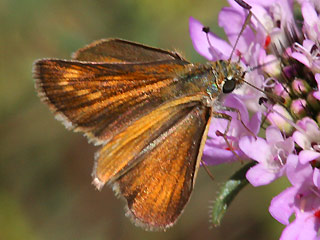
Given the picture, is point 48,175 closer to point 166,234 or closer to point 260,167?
point 166,234

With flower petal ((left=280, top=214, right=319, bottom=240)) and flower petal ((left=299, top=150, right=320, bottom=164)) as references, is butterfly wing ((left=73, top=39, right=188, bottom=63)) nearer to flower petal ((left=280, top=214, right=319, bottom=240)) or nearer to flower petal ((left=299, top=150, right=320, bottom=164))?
flower petal ((left=299, top=150, right=320, bottom=164))

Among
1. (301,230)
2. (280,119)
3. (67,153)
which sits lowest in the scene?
(67,153)

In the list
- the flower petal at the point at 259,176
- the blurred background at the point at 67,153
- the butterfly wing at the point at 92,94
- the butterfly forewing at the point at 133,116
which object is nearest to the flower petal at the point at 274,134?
the flower petal at the point at 259,176

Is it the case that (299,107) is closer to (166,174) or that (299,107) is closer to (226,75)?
(226,75)

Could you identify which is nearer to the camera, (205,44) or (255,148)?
(255,148)

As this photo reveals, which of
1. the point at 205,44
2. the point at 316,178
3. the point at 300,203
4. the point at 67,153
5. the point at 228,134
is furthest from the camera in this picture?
the point at 67,153

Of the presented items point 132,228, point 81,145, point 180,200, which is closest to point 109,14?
point 81,145

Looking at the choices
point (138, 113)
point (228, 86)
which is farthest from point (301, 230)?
point (138, 113)
